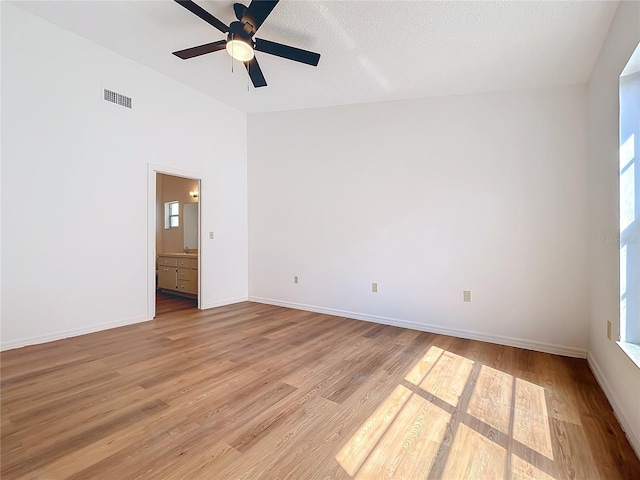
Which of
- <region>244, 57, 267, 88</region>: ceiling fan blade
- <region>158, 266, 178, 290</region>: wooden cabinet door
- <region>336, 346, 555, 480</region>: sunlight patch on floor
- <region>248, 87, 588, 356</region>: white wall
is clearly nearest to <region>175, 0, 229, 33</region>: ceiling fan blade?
<region>244, 57, 267, 88</region>: ceiling fan blade

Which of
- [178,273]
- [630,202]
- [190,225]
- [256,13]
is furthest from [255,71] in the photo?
[190,225]

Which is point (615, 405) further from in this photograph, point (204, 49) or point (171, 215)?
point (171, 215)

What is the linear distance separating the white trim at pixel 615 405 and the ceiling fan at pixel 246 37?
10.6 ft

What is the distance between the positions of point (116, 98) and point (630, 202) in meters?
4.85

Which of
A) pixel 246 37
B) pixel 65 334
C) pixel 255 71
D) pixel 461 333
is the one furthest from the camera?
pixel 461 333

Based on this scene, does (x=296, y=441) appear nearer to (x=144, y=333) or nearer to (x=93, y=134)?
(x=144, y=333)

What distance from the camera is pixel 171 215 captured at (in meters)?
6.75

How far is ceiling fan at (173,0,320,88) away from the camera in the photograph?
7.11ft

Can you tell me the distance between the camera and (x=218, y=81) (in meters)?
3.87

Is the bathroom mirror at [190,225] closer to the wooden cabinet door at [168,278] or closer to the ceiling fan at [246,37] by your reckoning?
the wooden cabinet door at [168,278]

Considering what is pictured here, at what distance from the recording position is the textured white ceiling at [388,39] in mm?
2305

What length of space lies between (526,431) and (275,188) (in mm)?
4147

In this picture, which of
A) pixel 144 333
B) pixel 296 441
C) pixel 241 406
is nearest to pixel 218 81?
pixel 144 333

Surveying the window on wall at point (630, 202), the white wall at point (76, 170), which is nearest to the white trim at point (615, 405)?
the window on wall at point (630, 202)
